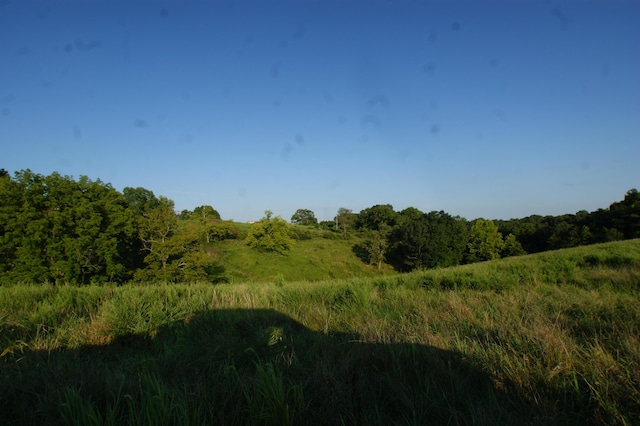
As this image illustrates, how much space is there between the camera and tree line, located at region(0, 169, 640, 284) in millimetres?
25953

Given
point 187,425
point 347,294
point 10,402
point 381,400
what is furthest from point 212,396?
point 347,294

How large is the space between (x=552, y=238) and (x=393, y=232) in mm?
32354

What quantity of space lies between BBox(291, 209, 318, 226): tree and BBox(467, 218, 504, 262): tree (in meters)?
59.5

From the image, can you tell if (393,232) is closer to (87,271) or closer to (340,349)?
Result: (87,271)

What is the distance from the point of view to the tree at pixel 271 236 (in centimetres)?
5712

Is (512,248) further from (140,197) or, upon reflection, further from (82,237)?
(140,197)

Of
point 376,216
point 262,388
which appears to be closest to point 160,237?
point 262,388

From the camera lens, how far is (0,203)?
25.7 m

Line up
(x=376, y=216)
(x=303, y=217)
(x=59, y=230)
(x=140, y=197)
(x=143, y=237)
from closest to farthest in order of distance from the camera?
(x=59, y=230) < (x=143, y=237) < (x=140, y=197) < (x=376, y=216) < (x=303, y=217)

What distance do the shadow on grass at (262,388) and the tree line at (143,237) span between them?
806 centimetres

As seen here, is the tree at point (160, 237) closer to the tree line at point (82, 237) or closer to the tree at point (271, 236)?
the tree line at point (82, 237)

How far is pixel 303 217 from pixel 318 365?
116231 millimetres

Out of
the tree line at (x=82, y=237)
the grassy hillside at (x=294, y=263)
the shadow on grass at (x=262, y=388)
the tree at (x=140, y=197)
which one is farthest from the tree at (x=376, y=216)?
the shadow on grass at (x=262, y=388)

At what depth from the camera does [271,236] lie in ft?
193
